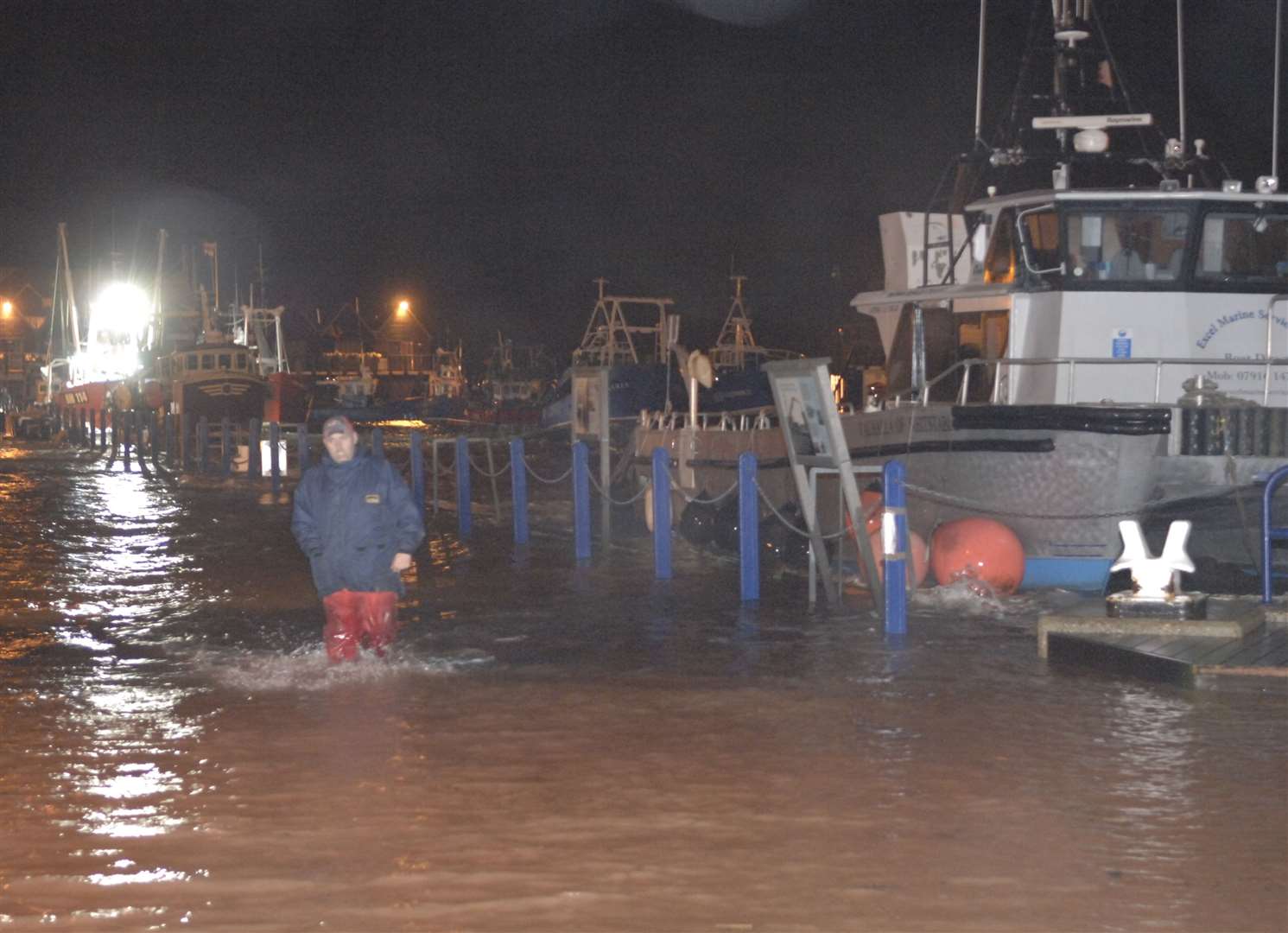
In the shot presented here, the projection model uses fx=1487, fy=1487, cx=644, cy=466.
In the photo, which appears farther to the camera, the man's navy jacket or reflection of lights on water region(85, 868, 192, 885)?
the man's navy jacket

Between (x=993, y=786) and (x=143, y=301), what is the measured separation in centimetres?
6484

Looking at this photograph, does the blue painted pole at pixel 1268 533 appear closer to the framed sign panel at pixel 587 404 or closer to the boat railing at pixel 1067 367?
the boat railing at pixel 1067 367

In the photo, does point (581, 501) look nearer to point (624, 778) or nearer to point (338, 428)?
point (338, 428)

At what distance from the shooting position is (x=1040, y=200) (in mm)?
13188

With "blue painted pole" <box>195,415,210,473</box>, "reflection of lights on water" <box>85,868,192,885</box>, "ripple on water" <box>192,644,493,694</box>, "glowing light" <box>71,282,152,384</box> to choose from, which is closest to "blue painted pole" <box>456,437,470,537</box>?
"ripple on water" <box>192,644,493,694</box>

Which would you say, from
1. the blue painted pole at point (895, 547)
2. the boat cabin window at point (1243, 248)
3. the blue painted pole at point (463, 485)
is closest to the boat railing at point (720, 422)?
the blue painted pole at point (463, 485)

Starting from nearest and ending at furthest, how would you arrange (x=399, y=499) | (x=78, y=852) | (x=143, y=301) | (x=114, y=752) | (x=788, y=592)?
1. (x=78, y=852)
2. (x=114, y=752)
3. (x=399, y=499)
4. (x=788, y=592)
5. (x=143, y=301)

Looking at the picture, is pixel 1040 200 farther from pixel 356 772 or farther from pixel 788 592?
pixel 356 772

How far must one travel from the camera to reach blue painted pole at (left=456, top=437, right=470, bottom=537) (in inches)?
712

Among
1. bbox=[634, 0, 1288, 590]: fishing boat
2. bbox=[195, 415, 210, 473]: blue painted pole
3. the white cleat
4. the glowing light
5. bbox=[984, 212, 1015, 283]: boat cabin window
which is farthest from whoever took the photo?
the glowing light

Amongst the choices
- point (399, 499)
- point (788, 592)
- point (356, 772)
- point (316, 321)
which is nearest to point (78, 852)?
point (356, 772)

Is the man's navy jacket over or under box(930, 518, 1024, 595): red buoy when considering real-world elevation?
over

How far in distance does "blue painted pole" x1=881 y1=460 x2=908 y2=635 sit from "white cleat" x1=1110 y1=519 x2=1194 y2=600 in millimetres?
1421

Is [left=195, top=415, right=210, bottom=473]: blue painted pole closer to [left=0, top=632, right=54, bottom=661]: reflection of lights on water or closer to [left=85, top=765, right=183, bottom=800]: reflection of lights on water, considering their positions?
[left=0, top=632, right=54, bottom=661]: reflection of lights on water
